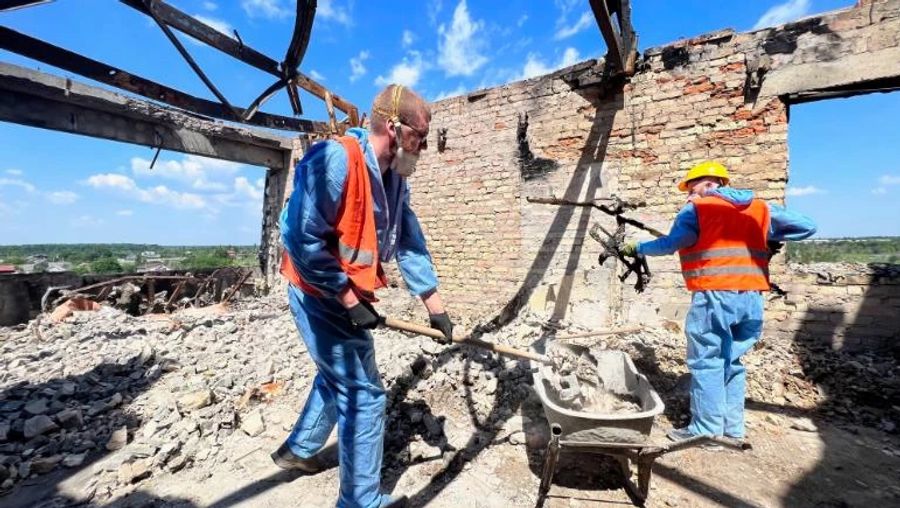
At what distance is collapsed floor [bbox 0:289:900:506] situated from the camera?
2.56 m

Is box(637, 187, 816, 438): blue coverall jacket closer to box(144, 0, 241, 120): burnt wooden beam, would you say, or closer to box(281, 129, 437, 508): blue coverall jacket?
box(281, 129, 437, 508): blue coverall jacket

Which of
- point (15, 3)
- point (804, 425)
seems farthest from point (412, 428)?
point (15, 3)

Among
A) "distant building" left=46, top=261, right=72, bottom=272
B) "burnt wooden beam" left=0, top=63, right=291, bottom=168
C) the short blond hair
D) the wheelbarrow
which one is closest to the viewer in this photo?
the short blond hair

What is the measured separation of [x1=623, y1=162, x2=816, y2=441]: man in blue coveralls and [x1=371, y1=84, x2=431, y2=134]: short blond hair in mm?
2182

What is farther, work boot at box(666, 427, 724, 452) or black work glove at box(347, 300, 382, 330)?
work boot at box(666, 427, 724, 452)

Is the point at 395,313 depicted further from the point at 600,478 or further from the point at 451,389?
the point at 600,478

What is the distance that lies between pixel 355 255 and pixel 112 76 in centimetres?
410

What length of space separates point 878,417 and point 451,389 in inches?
142

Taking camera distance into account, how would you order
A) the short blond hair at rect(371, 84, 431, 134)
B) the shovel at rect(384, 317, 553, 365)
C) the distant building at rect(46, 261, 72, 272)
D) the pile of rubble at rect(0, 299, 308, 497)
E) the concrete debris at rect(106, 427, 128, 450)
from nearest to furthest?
the short blond hair at rect(371, 84, 431, 134) → the shovel at rect(384, 317, 553, 365) → the pile of rubble at rect(0, 299, 308, 497) → the concrete debris at rect(106, 427, 128, 450) → the distant building at rect(46, 261, 72, 272)

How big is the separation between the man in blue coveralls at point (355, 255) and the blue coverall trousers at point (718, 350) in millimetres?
1908

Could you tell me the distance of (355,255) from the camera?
1.95 m

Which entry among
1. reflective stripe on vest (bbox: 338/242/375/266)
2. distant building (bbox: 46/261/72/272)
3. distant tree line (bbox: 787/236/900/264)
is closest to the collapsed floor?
reflective stripe on vest (bbox: 338/242/375/266)

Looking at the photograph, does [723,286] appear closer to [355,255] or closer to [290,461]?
[355,255]

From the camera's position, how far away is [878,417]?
3.39 metres
